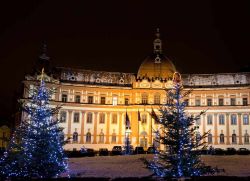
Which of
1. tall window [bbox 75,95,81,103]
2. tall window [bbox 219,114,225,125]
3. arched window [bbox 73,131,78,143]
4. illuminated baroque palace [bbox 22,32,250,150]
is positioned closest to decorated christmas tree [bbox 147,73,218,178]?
illuminated baroque palace [bbox 22,32,250,150]

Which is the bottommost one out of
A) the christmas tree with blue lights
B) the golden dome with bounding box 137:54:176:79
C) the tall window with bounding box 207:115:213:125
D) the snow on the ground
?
the snow on the ground

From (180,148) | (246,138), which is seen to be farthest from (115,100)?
(180,148)

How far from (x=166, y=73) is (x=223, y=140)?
19.5 meters

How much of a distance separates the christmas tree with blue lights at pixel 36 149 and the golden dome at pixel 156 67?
56064 mm

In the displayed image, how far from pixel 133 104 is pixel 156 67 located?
11281mm

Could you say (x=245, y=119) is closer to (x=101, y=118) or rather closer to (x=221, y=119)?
(x=221, y=119)

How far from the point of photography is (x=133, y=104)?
77750 mm

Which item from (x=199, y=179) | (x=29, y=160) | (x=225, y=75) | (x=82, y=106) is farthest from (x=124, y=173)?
(x=225, y=75)

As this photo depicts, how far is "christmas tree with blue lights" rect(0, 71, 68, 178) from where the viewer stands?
25.1 m

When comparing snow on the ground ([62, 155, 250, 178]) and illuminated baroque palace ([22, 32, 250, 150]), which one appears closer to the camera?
snow on the ground ([62, 155, 250, 178])

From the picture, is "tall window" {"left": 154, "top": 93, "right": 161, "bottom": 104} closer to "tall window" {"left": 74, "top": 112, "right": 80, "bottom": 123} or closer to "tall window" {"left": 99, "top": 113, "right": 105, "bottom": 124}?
"tall window" {"left": 99, "top": 113, "right": 105, "bottom": 124}

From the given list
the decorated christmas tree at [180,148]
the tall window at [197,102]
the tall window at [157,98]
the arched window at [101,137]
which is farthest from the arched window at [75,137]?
the decorated christmas tree at [180,148]

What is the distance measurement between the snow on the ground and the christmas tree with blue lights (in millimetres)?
5902

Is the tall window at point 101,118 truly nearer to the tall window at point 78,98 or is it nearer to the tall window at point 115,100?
the tall window at point 115,100
